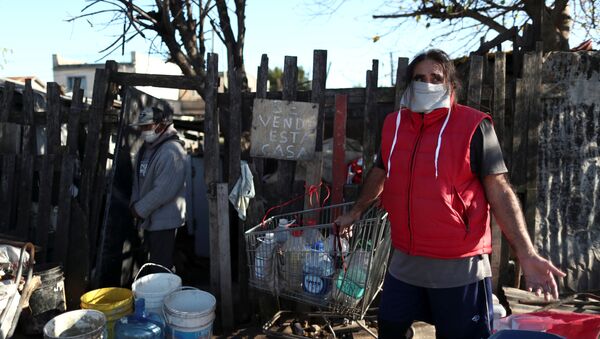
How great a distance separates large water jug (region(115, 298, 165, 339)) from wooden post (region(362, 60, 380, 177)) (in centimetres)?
228

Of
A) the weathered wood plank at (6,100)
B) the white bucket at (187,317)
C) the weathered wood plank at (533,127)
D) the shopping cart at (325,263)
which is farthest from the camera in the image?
the weathered wood plank at (6,100)

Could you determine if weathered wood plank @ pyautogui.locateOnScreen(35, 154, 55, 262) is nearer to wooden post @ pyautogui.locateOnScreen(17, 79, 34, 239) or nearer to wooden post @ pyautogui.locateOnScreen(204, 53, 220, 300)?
wooden post @ pyautogui.locateOnScreen(17, 79, 34, 239)

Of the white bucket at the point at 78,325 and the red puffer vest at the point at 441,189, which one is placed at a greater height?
the red puffer vest at the point at 441,189

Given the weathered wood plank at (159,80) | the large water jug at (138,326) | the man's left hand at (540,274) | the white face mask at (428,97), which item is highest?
the weathered wood plank at (159,80)

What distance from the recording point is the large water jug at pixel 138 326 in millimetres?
3512

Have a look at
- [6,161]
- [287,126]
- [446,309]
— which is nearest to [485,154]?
[446,309]

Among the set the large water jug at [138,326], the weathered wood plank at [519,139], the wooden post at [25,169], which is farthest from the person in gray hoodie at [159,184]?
the weathered wood plank at [519,139]

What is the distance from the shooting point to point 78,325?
3576mm

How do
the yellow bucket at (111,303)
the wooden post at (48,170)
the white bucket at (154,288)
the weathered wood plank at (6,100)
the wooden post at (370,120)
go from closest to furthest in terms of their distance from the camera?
the yellow bucket at (111,303), the white bucket at (154,288), the wooden post at (370,120), the wooden post at (48,170), the weathered wood plank at (6,100)

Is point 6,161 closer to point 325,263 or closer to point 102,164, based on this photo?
point 102,164

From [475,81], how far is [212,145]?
2.57 m

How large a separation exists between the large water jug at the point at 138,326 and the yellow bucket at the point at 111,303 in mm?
243

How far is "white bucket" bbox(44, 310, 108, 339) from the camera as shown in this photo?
3434mm

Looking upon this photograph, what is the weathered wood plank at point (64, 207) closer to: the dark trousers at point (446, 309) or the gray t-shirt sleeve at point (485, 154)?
the dark trousers at point (446, 309)
